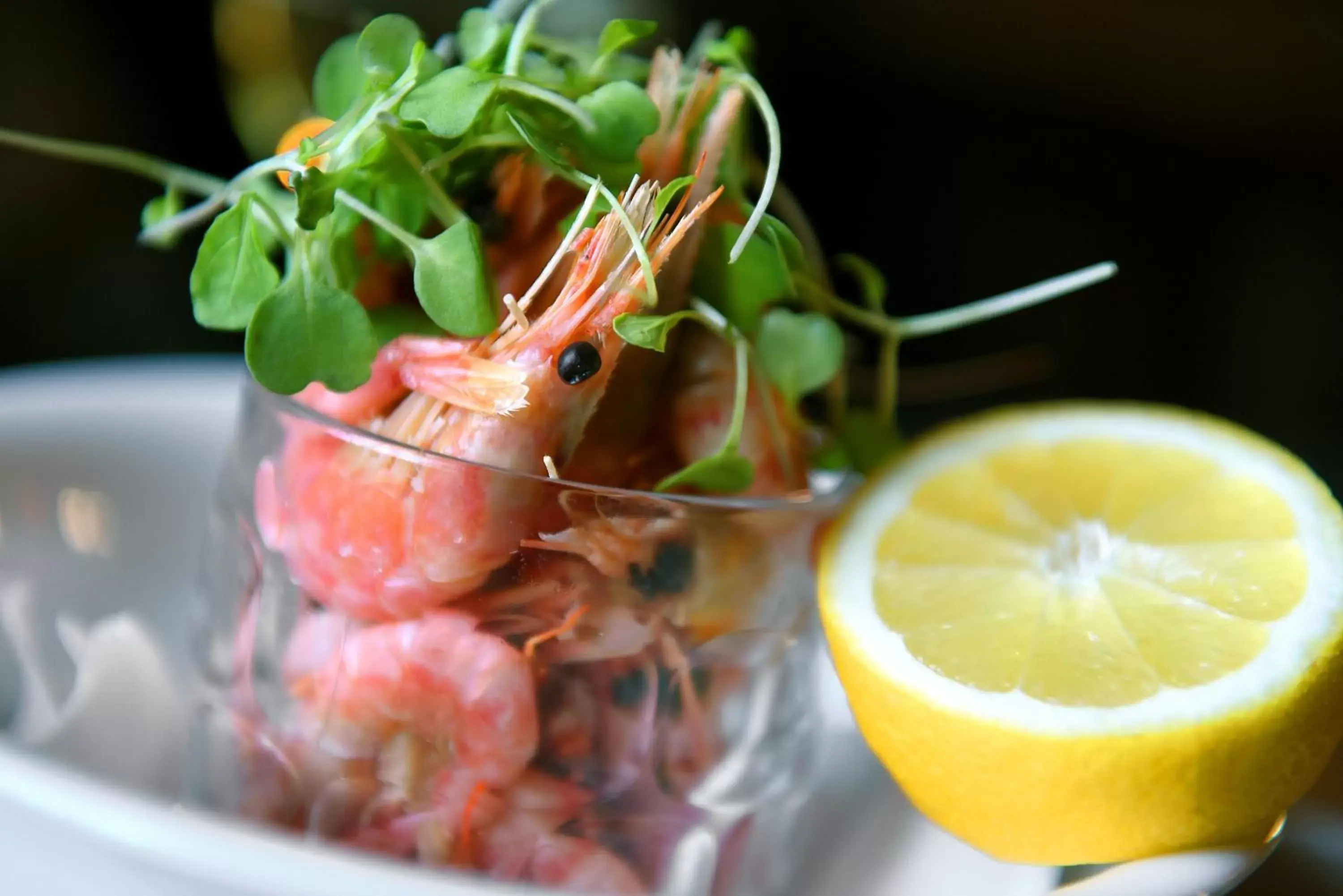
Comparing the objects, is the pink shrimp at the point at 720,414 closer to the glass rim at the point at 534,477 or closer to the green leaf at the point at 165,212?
the glass rim at the point at 534,477

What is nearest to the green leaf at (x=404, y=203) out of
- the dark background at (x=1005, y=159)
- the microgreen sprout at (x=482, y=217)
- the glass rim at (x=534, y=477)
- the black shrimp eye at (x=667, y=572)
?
the microgreen sprout at (x=482, y=217)

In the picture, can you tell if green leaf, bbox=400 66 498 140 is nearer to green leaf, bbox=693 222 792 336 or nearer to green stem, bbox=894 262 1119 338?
green leaf, bbox=693 222 792 336

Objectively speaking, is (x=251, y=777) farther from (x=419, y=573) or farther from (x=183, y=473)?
(x=183, y=473)

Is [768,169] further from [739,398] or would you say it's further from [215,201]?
[215,201]

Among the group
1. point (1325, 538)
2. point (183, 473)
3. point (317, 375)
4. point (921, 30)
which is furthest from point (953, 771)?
point (921, 30)

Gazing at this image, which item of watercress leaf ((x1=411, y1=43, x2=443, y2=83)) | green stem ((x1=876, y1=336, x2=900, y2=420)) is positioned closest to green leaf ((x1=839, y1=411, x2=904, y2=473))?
green stem ((x1=876, y1=336, x2=900, y2=420))

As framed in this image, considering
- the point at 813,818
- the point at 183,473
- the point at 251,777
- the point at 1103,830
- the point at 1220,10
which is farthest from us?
Result: the point at 1220,10
